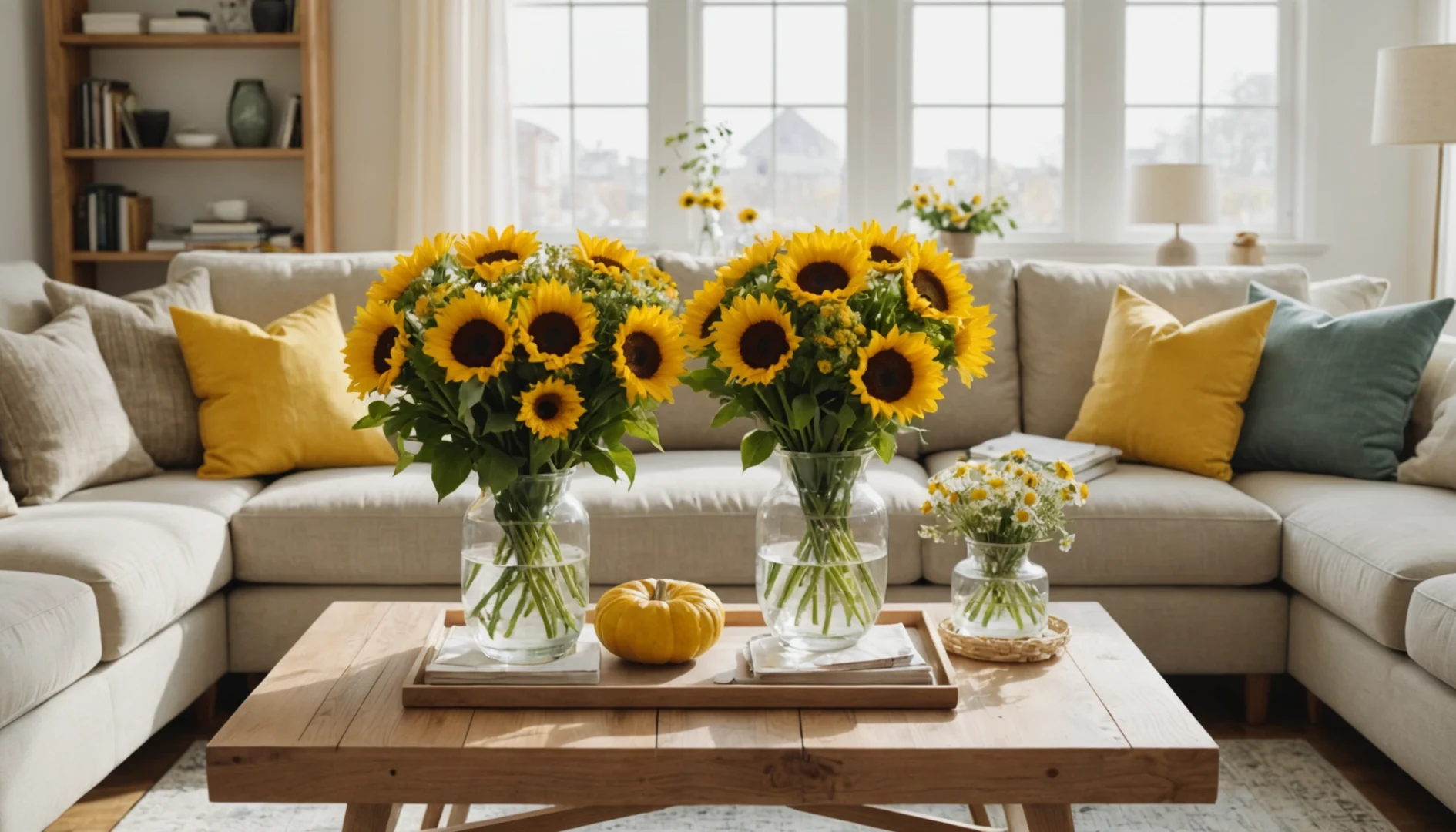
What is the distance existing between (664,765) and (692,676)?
204 millimetres

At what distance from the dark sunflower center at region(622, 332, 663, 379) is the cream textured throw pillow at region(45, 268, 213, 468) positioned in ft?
6.37

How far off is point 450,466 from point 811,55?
3.87m

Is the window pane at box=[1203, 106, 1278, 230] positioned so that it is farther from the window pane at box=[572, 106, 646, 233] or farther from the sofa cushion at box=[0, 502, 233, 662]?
the sofa cushion at box=[0, 502, 233, 662]

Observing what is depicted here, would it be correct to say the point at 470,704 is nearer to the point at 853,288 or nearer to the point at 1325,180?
the point at 853,288

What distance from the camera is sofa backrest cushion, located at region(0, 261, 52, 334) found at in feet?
9.91

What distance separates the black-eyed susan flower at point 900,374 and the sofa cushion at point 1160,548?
1.29 meters

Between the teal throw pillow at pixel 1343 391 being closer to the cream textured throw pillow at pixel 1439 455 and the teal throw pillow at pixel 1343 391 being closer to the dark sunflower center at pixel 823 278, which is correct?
the cream textured throw pillow at pixel 1439 455

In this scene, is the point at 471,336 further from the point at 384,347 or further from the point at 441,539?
the point at 441,539

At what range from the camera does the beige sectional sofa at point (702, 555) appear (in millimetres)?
2168

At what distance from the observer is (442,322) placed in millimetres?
1467

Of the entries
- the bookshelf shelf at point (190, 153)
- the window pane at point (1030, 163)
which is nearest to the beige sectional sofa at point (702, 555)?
the bookshelf shelf at point (190, 153)

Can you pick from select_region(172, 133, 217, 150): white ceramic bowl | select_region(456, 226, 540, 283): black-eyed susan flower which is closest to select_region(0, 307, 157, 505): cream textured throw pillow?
select_region(456, 226, 540, 283): black-eyed susan flower

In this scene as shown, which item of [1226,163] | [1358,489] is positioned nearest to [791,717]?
[1358,489]

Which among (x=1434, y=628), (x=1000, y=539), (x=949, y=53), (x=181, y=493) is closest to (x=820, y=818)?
(x=1000, y=539)
